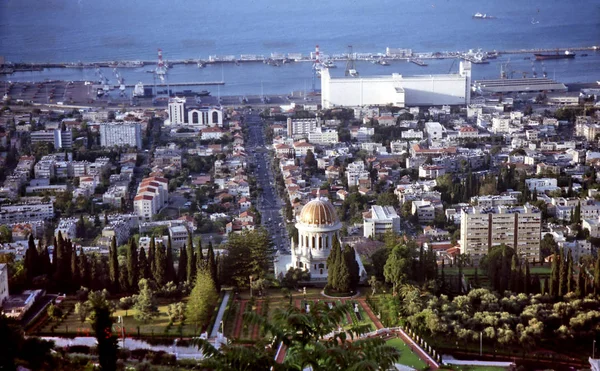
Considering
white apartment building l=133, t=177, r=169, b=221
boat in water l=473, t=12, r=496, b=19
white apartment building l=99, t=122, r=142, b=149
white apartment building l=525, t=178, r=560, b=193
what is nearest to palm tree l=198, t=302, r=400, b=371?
white apartment building l=133, t=177, r=169, b=221

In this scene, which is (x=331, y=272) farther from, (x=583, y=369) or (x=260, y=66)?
(x=260, y=66)

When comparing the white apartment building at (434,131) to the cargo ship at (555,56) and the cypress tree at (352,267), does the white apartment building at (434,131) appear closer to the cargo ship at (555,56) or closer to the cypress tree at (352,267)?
the cypress tree at (352,267)

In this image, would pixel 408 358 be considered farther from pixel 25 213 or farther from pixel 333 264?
pixel 25 213

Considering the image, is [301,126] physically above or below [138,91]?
below

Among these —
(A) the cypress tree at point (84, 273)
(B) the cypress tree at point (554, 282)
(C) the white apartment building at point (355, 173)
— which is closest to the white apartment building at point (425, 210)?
(C) the white apartment building at point (355, 173)

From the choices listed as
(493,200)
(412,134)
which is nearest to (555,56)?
(412,134)

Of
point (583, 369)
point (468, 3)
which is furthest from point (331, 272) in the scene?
point (468, 3)
